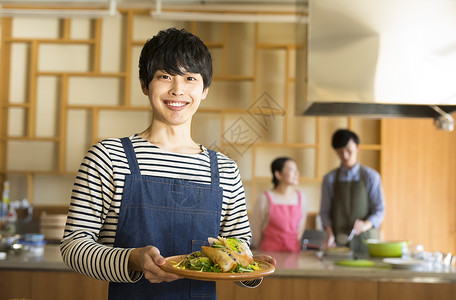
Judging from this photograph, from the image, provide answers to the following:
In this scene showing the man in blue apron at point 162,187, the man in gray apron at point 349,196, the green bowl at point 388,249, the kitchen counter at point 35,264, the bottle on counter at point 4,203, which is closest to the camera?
the man in blue apron at point 162,187

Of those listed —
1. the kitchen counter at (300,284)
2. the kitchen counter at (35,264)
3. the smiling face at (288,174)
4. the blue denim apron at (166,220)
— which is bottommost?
the kitchen counter at (300,284)

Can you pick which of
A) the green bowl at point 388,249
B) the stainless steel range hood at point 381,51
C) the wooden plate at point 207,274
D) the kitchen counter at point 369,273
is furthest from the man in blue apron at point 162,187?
the green bowl at point 388,249

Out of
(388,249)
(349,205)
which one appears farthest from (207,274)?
(349,205)

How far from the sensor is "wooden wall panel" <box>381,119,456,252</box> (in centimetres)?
488

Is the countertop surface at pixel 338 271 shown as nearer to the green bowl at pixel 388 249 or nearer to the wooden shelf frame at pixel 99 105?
the green bowl at pixel 388 249

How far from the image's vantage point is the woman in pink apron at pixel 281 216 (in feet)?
12.5

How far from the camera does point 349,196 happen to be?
3.83m

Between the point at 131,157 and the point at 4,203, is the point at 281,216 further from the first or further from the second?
the point at 131,157

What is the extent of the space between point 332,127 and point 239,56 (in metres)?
1.07

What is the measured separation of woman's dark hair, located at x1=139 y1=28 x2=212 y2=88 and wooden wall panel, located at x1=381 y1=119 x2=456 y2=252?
3878 mm

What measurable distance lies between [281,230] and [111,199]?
2.70m

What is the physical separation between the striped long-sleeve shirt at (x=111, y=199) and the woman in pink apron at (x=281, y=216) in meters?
2.46

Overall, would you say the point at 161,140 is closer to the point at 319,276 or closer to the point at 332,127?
the point at 319,276

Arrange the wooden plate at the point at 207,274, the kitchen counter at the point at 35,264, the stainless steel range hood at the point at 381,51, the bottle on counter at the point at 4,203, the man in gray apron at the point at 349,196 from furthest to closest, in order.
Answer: the bottle on counter at the point at 4,203 → the man in gray apron at the point at 349,196 → the stainless steel range hood at the point at 381,51 → the kitchen counter at the point at 35,264 → the wooden plate at the point at 207,274
